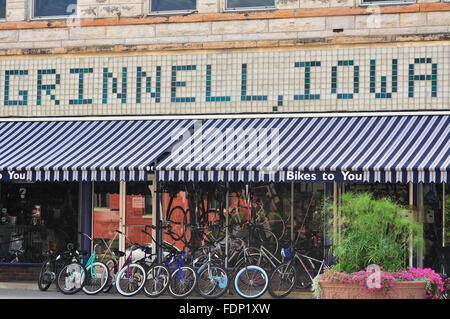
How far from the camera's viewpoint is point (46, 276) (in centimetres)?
1569

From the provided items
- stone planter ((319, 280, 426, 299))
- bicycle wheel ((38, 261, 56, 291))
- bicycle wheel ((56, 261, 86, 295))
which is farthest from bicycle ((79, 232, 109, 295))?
stone planter ((319, 280, 426, 299))

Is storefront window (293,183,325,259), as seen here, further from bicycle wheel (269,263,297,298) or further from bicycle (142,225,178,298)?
bicycle (142,225,178,298)

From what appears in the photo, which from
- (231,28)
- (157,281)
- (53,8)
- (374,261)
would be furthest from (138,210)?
(374,261)

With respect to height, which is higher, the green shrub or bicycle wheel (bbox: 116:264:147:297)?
the green shrub

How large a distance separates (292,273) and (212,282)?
54.8 inches

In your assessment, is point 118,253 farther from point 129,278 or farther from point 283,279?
point 283,279

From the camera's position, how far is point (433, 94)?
15.1 meters

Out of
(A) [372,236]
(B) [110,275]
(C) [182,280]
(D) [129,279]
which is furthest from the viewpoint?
(B) [110,275]

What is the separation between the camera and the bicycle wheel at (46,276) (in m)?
15.6

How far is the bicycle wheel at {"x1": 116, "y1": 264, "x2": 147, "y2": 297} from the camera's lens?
1492 cm

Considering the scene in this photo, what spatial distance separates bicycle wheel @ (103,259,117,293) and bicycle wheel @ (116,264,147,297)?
39 centimetres

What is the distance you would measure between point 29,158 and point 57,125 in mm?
1323

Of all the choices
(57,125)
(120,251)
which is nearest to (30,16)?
(57,125)
